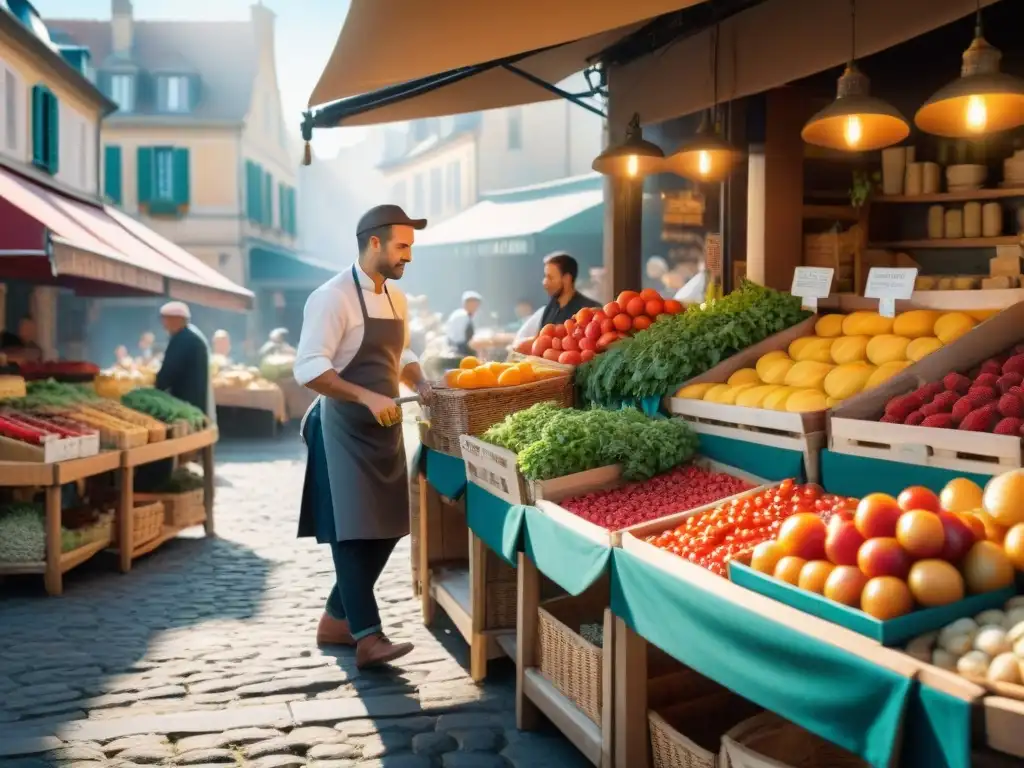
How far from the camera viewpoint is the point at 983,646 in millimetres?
2021

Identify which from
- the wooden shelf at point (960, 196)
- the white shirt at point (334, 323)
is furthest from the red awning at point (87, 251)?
the wooden shelf at point (960, 196)

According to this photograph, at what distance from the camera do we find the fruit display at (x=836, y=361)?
3.77 m

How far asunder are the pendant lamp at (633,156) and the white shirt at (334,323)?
75.7 inches

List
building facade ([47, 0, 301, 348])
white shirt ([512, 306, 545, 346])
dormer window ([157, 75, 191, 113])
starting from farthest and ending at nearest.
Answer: dormer window ([157, 75, 191, 113])
building facade ([47, 0, 301, 348])
white shirt ([512, 306, 545, 346])

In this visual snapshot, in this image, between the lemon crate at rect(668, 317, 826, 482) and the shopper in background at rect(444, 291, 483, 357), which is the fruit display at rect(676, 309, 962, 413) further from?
the shopper in background at rect(444, 291, 483, 357)

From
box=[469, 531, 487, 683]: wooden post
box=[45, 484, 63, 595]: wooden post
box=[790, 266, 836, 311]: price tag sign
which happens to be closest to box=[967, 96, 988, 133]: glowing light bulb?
box=[790, 266, 836, 311]: price tag sign

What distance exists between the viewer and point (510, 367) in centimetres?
518

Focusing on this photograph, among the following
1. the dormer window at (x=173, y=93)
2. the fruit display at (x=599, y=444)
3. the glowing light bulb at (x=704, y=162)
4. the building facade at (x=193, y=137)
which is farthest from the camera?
the dormer window at (x=173, y=93)

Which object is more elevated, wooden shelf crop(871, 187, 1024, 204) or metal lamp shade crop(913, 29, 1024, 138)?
wooden shelf crop(871, 187, 1024, 204)

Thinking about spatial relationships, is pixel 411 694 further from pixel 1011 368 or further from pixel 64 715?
pixel 1011 368

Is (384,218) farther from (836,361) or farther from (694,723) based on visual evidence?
(694,723)

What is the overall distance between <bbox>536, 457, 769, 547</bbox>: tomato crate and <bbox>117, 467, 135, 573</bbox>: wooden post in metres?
4.32

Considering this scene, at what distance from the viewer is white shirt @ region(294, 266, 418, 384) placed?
14.7 ft

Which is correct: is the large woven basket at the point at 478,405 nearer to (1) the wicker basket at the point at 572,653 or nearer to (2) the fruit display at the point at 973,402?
(1) the wicker basket at the point at 572,653
